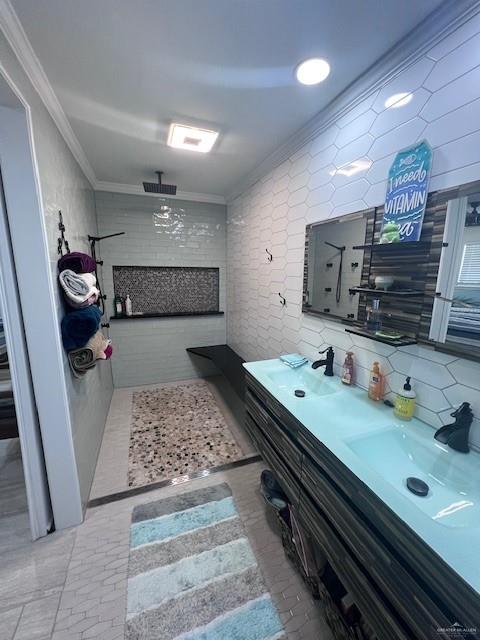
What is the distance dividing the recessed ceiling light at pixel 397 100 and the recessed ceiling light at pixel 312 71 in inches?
12.6

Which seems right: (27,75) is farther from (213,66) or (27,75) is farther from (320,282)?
(320,282)

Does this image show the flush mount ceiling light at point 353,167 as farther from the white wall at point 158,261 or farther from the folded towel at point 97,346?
the white wall at point 158,261

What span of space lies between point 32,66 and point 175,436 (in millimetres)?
2507

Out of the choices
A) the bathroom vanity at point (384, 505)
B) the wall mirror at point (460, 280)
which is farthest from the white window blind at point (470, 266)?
the bathroom vanity at point (384, 505)

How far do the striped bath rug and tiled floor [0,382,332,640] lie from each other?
0.05m

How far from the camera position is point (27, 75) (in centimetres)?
116

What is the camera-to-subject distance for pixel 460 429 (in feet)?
2.89

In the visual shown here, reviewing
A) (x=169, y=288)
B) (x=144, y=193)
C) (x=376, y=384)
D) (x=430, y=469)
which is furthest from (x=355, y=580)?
(x=144, y=193)

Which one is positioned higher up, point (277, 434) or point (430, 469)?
point (430, 469)

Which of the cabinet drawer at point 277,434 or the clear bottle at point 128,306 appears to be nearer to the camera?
the cabinet drawer at point 277,434

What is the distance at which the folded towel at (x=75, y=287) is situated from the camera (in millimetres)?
A: 1445

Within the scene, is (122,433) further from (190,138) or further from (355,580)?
(190,138)

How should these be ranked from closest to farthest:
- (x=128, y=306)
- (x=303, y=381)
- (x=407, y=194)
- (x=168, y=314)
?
(x=407, y=194) → (x=303, y=381) → (x=128, y=306) → (x=168, y=314)

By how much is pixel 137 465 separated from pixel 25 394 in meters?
1.03
